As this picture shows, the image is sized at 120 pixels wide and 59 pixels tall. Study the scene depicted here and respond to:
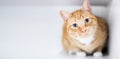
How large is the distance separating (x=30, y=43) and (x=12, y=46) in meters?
0.12

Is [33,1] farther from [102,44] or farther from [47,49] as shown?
[102,44]

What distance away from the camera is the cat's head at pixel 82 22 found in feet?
3.45

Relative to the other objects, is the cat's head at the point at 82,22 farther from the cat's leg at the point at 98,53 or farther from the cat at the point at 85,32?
the cat's leg at the point at 98,53

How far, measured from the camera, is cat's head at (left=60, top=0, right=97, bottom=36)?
1.05m

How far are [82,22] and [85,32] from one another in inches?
2.1

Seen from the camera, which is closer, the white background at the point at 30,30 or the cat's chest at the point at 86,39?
the cat's chest at the point at 86,39

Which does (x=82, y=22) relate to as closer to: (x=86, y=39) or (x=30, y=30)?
(x=86, y=39)

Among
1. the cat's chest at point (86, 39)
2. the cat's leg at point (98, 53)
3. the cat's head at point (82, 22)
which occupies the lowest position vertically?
the cat's leg at point (98, 53)

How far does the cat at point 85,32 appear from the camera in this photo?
1.06m

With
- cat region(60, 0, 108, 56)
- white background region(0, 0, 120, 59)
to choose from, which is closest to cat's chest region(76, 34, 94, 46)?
A: cat region(60, 0, 108, 56)

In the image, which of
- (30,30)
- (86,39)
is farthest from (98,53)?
(30,30)

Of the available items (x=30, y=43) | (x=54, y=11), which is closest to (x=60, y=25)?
(x=54, y=11)

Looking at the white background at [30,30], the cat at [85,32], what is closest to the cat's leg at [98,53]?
the cat at [85,32]

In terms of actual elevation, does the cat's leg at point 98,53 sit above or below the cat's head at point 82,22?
below
